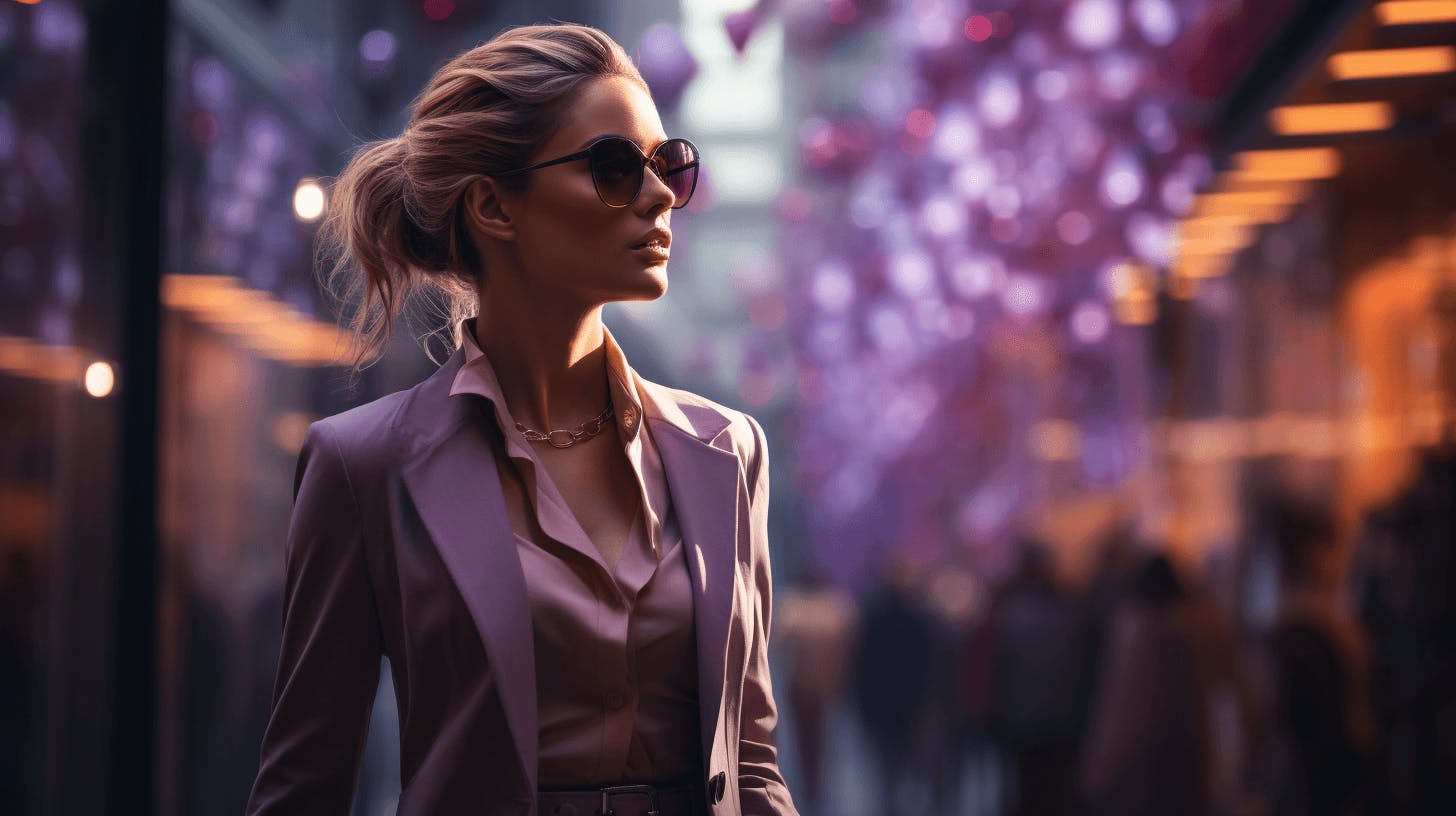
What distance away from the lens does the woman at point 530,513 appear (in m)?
1.75

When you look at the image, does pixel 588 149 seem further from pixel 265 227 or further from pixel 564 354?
pixel 265 227

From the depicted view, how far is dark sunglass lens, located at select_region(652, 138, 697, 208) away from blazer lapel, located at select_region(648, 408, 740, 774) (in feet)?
1.05

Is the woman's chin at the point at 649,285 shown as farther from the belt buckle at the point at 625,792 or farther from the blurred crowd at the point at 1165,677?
the blurred crowd at the point at 1165,677

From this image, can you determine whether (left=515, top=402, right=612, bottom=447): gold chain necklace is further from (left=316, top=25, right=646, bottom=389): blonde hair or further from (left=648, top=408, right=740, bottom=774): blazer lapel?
(left=316, top=25, right=646, bottom=389): blonde hair

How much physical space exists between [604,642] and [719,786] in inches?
9.2

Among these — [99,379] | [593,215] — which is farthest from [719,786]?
[99,379]

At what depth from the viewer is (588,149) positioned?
6.09 feet

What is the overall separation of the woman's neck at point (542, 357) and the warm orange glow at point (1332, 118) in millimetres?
5432

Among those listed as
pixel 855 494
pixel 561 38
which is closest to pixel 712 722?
pixel 561 38

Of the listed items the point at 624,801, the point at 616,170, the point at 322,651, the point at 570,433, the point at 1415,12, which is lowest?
the point at 624,801

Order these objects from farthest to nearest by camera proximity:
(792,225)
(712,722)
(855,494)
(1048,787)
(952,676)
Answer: (855,494)
(792,225)
(952,676)
(1048,787)
(712,722)

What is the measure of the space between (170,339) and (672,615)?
10.1ft

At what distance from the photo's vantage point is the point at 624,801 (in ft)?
5.82

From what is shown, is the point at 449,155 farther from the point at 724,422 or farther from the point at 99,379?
the point at 99,379
